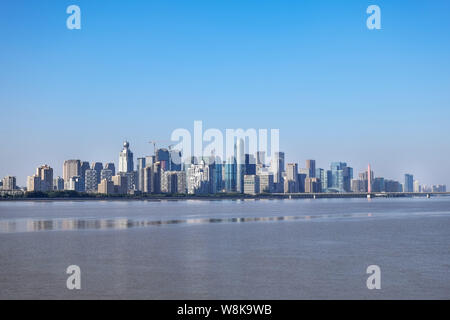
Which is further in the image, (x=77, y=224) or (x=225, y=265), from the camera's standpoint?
(x=77, y=224)

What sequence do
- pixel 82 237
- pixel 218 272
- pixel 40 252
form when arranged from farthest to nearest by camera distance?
pixel 82 237, pixel 40 252, pixel 218 272

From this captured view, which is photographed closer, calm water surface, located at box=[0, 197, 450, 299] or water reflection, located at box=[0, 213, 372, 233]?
calm water surface, located at box=[0, 197, 450, 299]

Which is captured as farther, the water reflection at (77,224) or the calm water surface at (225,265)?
the water reflection at (77,224)

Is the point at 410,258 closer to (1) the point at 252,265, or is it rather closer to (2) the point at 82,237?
(1) the point at 252,265

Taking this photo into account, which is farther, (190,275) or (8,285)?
(190,275)

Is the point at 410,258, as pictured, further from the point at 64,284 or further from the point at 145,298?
the point at 64,284

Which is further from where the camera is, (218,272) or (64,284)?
(218,272)
